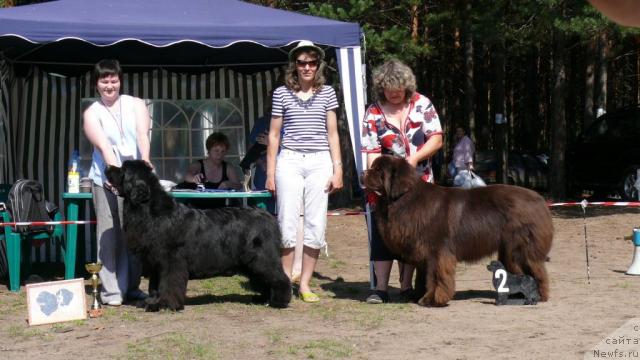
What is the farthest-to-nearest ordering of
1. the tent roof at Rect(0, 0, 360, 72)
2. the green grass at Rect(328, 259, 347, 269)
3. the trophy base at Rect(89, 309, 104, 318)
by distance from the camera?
the green grass at Rect(328, 259, 347, 269)
the tent roof at Rect(0, 0, 360, 72)
the trophy base at Rect(89, 309, 104, 318)

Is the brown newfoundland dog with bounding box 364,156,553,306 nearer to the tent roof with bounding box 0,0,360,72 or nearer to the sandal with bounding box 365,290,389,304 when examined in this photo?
the sandal with bounding box 365,290,389,304

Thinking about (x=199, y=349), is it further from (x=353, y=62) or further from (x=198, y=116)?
(x=198, y=116)

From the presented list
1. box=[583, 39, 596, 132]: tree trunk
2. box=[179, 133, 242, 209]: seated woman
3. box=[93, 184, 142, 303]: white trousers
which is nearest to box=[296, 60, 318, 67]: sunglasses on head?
box=[93, 184, 142, 303]: white trousers

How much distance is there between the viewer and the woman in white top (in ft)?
19.2

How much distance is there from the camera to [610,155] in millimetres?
15570

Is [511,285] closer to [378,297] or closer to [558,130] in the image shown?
[378,297]

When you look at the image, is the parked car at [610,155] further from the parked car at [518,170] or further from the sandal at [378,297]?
the sandal at [378,297]

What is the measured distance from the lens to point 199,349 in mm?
4570

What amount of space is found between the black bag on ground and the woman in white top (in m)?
1.21

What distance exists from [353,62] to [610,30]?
24.2 ft

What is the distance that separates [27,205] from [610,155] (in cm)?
1146

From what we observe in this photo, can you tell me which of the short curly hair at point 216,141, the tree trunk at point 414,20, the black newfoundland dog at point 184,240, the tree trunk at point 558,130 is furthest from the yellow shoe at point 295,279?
the tree trunk at point 558,130

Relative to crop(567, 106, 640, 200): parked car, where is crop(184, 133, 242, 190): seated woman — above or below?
below

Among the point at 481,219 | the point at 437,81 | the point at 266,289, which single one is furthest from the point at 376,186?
the point at 437,81
